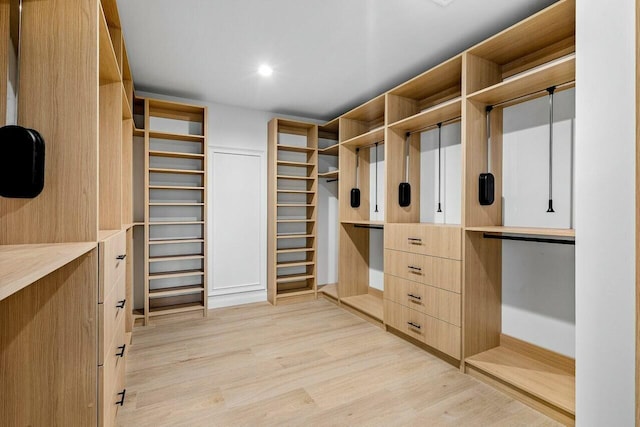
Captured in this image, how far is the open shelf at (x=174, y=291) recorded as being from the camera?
333 centimetres

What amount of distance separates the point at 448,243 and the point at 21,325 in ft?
Result: 7.81

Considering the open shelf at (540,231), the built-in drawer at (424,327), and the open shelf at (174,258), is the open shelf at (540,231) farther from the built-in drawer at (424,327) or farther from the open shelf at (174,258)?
the open shelf at (174,258)

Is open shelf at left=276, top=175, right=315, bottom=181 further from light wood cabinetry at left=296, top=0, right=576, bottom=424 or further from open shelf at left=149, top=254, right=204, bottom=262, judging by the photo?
open shelf at left=149, top=254, right=204, bottom=262

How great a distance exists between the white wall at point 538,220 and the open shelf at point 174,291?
300 centimetres

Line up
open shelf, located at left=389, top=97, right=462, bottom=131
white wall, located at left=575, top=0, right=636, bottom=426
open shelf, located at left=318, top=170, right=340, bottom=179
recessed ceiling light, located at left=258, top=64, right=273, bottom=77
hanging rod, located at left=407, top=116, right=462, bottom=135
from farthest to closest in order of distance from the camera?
1. open shelf, located at left=318, top=170, right=340, bottom=179
2. recessed ceiling light, located at left=258, top=64, right=273, bottom=77
3. hanging rod, located at left=407, top=116, right=462, bottom=135
4. open shelf, located at left=389, top=97, right=462, bottom=131
5. white wall, located at left=575, top=0, right=636, bottom=426

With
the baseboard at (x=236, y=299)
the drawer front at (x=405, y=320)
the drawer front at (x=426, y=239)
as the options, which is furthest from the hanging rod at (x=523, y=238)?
the baseboard at (x=236, y=299)

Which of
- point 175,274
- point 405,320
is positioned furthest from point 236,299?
point 405,320

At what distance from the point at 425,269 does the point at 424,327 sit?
1.56 feet

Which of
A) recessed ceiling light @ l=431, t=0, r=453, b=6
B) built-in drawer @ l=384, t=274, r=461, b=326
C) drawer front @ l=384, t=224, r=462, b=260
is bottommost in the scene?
built-in drawer @ l=384, t=274, r=461, b=326

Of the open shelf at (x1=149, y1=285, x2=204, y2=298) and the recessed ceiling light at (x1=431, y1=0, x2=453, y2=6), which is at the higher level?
the recessed ceiling light at (x1=431, y1=0, x2=453, y2=6)

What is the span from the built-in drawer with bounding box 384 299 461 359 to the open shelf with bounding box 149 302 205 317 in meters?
2.04

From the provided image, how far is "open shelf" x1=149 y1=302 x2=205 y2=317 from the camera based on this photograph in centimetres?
333

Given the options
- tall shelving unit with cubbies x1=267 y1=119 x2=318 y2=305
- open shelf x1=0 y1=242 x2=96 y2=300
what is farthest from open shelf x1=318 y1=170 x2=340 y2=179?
open shelf x1=0 y1=242 x2=96 y2=300

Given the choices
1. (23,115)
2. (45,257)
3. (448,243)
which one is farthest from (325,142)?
(45,257)
